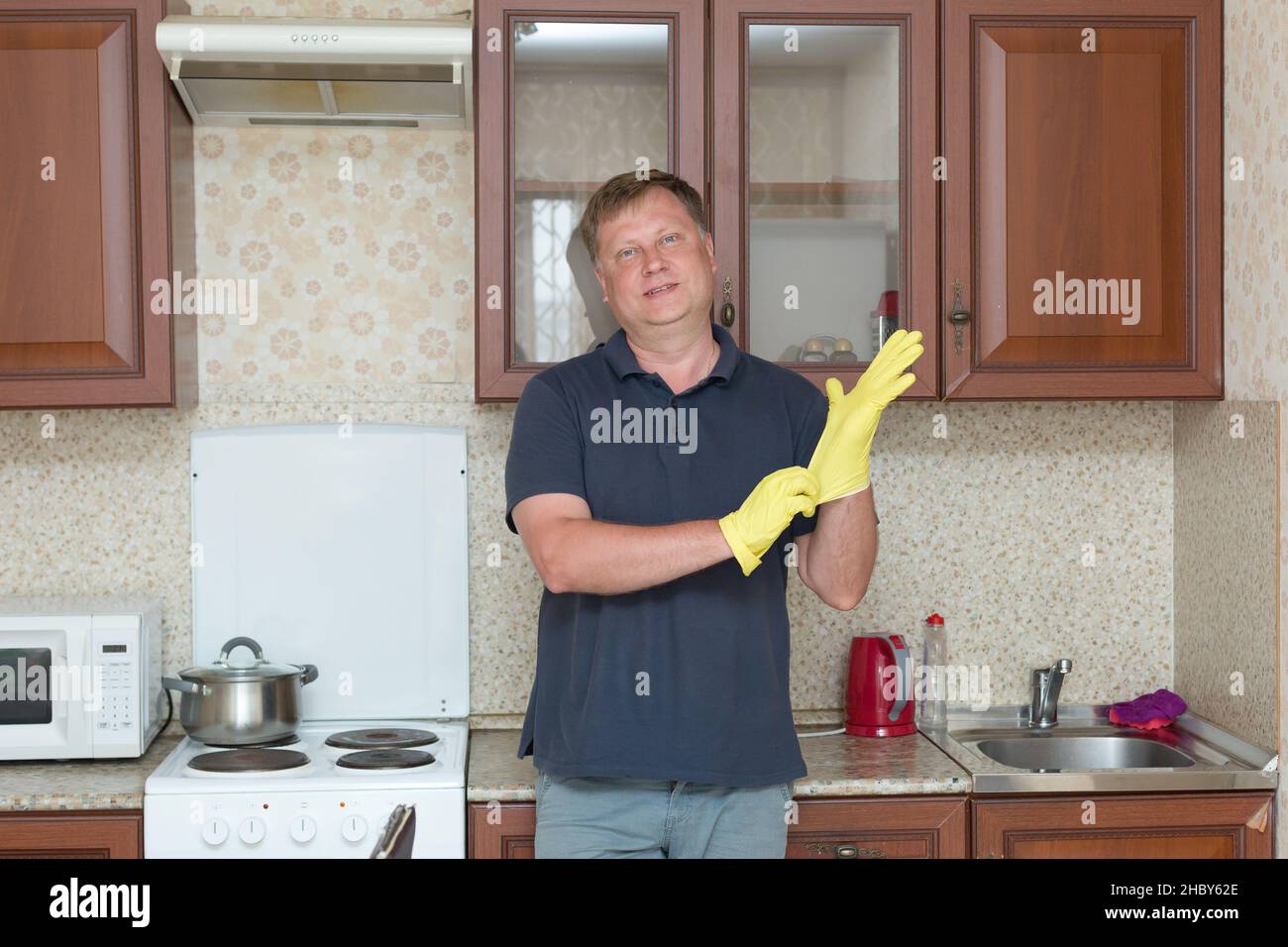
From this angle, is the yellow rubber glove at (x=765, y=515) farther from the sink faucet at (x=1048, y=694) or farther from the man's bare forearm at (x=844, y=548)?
the sink faucet at (x=1048, y=694)

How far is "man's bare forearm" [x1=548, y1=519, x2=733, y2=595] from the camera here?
154 centimetres

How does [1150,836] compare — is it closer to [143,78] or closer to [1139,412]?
[1139,412]

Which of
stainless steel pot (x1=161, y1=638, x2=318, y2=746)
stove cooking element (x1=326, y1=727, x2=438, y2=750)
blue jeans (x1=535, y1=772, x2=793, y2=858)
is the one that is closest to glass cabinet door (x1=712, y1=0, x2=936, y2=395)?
blue jeans (x1=535, y1=772, x2=793, y2=858)

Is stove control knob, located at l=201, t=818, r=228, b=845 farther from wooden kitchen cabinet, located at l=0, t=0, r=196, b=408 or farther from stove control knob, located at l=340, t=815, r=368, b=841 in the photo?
wooden kitchen cabinet, located at l=0, t=0, r=196, b=408

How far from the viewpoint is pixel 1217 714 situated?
2.33 m

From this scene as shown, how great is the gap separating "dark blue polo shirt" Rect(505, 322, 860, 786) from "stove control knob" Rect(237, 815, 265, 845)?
0.52m

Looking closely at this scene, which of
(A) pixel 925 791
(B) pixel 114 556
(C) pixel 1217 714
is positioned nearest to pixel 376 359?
(B) pixel 114 556

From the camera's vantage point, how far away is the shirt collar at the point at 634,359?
176 centimetres

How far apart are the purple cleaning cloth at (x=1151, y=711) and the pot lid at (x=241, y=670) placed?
157 centimetres

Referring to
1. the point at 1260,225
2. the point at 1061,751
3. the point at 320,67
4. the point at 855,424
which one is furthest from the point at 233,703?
the point at 1260,225

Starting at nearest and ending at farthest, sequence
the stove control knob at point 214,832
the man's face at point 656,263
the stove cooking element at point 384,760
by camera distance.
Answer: the man's face at point 656,263 < the stove control knob at point 214,832 < the stove cooking element at point 384,760

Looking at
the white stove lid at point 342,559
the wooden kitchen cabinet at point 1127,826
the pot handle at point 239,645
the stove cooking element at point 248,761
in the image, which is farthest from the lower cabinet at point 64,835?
the wooden kitchen cabinet at point 1127,826

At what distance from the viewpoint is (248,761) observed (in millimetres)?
2102

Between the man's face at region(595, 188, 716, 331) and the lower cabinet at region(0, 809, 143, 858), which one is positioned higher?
the man's face at region(595, 188, 716, 331)
